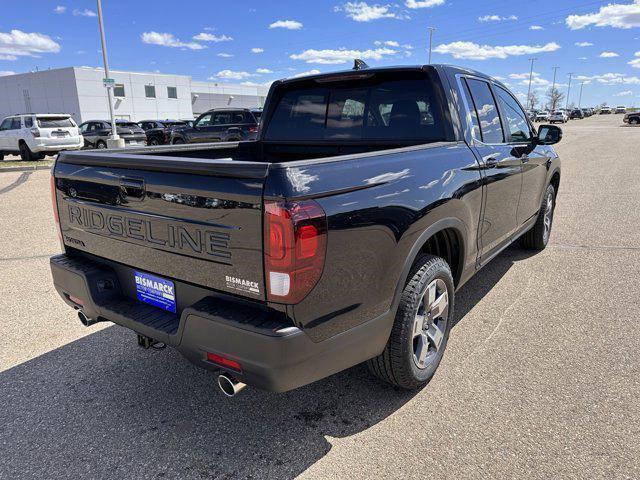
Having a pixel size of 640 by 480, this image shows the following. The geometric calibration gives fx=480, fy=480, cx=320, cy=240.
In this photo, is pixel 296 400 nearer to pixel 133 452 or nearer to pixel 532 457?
pixel 133 452

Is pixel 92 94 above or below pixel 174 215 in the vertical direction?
above

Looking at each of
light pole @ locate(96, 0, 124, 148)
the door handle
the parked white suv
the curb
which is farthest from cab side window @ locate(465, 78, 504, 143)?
light pole @ locate(96, 0, 124, 148)

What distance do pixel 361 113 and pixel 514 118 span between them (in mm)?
1779

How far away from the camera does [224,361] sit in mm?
2158

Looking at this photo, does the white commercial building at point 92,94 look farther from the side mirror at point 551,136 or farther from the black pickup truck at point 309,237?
the black pickup truck at point 309,237

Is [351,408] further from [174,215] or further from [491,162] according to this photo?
[491,162]

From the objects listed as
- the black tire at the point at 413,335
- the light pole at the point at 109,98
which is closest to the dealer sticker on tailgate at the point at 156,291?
the black tire at the point at 413,335

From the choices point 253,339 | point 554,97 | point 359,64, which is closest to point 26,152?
point 359,64

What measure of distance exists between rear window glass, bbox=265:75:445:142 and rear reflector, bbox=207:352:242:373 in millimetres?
2150

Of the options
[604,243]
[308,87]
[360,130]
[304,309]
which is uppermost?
[308,87]

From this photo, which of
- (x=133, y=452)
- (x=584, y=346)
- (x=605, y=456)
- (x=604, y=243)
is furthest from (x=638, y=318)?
(x=133, y=452)

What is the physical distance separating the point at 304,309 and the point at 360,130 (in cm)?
208

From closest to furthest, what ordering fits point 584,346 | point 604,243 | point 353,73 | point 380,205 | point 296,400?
point 380,205
point 296,400
point 584,346
point 353,73
point 604,243

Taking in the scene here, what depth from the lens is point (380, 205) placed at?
233 cm
